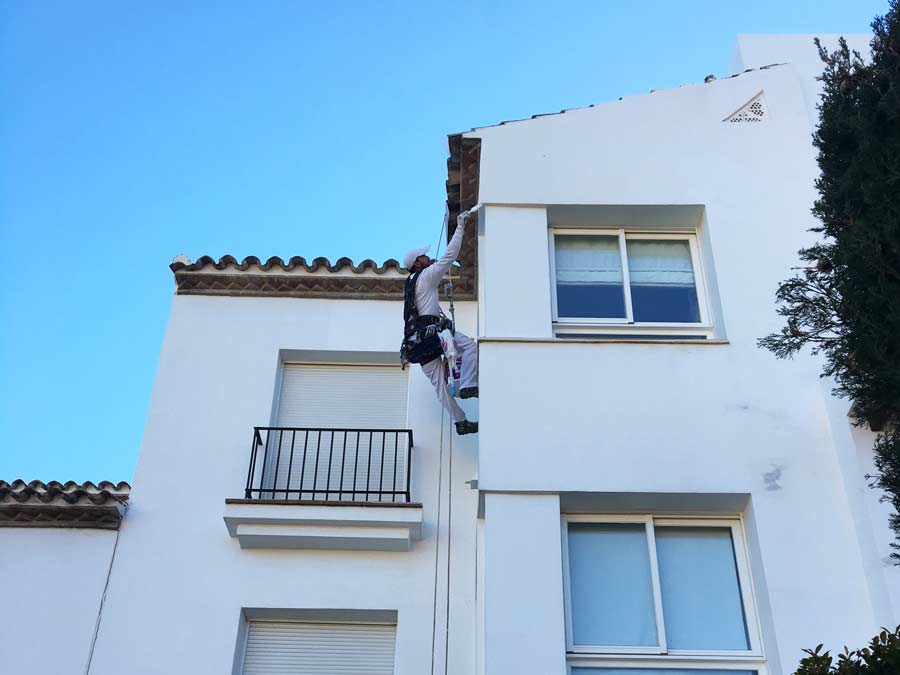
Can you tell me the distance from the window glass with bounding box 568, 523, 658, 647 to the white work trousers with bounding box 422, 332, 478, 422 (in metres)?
1.55

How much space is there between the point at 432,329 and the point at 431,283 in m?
0.47

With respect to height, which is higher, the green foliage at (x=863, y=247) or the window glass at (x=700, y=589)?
the green foliage at (x=863, y=247)

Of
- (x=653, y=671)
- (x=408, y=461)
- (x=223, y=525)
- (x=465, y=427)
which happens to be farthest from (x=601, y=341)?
(x=223, y=525)

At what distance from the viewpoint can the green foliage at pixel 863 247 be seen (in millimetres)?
5855

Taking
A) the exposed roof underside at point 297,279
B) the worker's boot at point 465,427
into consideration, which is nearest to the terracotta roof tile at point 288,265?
the exposed roof underside at point 297,279

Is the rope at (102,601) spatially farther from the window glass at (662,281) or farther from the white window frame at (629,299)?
the window glass at (662,281)

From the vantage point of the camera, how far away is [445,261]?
9398 millimetres

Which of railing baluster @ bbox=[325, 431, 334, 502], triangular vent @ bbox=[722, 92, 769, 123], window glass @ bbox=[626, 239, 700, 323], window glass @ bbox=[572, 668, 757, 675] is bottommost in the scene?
window glass @ bbox=[572, 668, 757, 675]

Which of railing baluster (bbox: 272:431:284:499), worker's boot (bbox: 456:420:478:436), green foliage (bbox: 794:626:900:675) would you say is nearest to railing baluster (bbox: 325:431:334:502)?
railing baluster (bbox: 272:431:284:499)

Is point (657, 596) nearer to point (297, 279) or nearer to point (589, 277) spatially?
point (589, 277)

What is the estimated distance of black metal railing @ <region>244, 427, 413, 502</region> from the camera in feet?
31.9

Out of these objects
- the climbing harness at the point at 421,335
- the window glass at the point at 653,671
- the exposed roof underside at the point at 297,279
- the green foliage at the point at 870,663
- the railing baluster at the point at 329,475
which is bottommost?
the green foliage at the point at 870,663

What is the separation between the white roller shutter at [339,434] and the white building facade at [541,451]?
3 centimetres

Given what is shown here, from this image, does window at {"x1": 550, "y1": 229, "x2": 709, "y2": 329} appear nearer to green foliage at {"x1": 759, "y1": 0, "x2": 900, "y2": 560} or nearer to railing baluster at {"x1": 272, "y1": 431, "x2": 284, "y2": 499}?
green foliage at {"x1": 759, "y1": 0, "x2": 900, "y2": 560}
